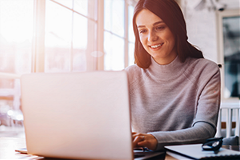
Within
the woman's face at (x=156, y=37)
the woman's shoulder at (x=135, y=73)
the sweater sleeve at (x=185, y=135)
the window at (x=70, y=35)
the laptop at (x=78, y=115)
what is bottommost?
the sweater sleeve at (x=185, y=135)

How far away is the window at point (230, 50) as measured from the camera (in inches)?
187

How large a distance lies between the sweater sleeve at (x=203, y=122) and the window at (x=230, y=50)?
162 inches

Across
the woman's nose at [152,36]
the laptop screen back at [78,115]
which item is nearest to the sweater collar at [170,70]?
the woman's nose at [152,36]

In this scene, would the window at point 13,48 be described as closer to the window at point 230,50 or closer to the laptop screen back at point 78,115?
the laptop screen back at point 78,115

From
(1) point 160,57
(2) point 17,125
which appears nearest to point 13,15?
(2) point 17,125

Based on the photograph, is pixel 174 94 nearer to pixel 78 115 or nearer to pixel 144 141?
pixel 144 141

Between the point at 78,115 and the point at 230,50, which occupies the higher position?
the point at 230,50

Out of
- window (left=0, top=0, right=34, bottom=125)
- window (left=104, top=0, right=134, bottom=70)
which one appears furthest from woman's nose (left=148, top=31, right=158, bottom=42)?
window (left=104, top=0, right=134, bottom=70)

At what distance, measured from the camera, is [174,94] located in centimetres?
108

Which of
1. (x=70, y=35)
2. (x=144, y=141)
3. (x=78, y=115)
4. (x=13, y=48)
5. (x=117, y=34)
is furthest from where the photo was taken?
(x=117, y=34)

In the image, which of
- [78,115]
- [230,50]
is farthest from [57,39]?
[230,50]

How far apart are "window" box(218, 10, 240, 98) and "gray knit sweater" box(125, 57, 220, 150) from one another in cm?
405

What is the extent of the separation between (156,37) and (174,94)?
28 centimetres

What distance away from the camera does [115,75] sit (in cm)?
50
